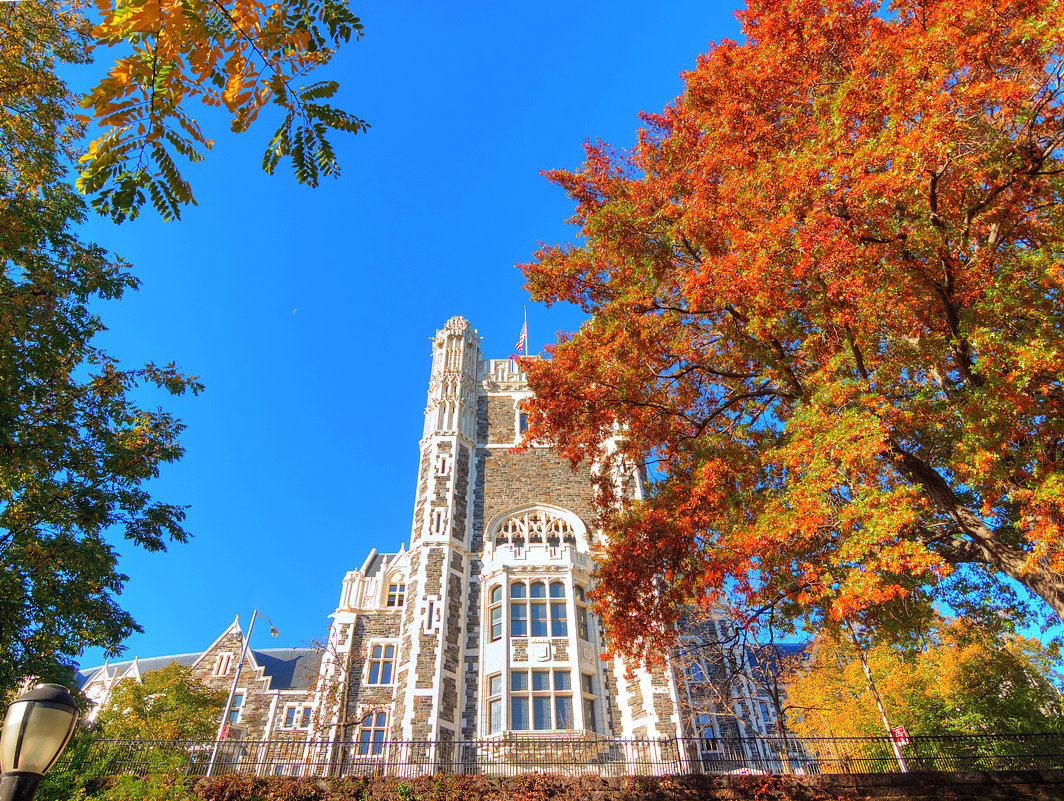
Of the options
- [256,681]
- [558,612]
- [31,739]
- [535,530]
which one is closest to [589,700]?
[558,612]

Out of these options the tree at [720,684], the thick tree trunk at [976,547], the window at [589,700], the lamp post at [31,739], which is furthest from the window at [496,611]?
the lamp post at [31,739]

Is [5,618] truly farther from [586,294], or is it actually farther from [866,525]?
[866,525]

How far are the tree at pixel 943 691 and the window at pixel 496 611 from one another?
9875mm

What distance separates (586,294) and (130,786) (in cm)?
1356

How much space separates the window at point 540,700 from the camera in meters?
18.4

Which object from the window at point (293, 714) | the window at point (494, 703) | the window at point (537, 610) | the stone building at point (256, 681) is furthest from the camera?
the stone building at point (256, 681)

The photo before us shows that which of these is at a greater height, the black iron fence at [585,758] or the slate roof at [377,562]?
the slate roof at [377,562]

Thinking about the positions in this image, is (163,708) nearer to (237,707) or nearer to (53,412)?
(237,707)

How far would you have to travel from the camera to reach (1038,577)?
25.7ft

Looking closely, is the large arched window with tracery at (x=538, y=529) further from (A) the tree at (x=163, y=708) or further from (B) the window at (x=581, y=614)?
(A) the tree at (x=163, y=708)

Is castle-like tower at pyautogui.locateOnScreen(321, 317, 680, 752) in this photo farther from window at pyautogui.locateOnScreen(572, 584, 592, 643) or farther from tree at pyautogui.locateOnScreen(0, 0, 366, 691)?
tree at pyautogui.locateOnScreen(0, 0, 366, 691)

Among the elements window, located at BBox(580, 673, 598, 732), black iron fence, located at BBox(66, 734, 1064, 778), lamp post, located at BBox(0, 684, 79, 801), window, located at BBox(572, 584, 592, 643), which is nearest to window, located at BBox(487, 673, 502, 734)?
black iron fence, located at BBox(66, 734, 1064, 778)

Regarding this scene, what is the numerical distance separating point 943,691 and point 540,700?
15.8 m

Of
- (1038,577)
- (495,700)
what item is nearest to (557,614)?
(495,700)
